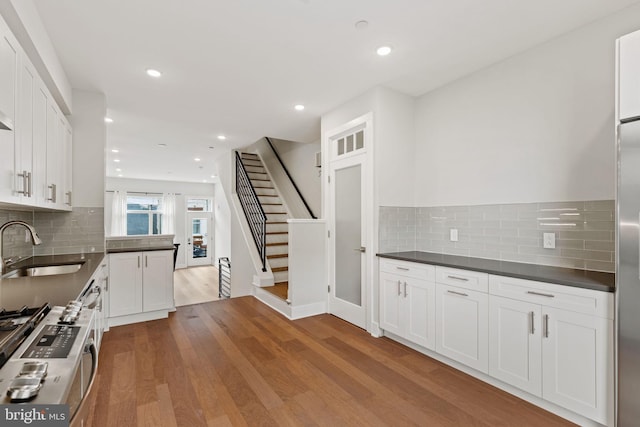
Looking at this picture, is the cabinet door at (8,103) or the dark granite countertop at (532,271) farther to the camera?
the dark granite countertop at (532,271)

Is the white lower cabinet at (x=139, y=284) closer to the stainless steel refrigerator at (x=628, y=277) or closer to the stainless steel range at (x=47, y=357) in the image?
the stainless steel range at (x=47, y=357)

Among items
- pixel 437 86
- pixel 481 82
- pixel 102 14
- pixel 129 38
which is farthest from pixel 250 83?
pixel 481 82

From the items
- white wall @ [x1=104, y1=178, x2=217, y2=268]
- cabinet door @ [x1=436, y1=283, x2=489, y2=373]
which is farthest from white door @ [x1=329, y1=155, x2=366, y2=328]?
white wall @ [x1=104, y1=178, x2=217, y2=268]

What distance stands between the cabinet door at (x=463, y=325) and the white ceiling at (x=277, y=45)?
2113 millimetres

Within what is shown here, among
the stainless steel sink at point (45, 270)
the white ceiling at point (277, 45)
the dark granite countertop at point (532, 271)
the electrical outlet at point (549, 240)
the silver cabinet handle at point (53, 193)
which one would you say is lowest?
the stainless steel sink at point (45, 270)

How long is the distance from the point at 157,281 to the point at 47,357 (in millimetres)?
3369

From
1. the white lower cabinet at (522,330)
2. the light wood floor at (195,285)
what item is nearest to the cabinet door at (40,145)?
the white lower cabinet at (522,330)

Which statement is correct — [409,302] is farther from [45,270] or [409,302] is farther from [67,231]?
[67,231]

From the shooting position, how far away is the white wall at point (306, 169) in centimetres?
607

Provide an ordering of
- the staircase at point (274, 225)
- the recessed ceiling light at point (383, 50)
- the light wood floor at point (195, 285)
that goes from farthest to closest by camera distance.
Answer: the light wood floor at point (195, 285)
the staircase at point (274, 225)
the recessed ceiling light at point (383, 50)

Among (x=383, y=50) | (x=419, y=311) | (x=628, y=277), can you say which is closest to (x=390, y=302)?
(x=419, y=311)

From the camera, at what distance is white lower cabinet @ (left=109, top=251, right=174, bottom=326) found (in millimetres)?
3771

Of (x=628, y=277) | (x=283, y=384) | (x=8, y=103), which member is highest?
(x=8, y=103)

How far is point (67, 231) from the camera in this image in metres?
3.44
